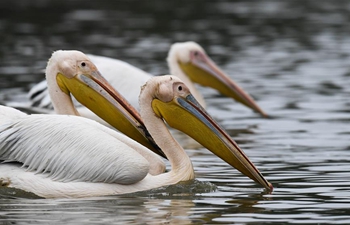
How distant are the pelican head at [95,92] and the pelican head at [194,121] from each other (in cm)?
53

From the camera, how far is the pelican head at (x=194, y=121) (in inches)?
282

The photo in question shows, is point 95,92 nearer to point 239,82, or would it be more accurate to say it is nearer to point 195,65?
point 195,65

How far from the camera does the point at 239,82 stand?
14.5 metres

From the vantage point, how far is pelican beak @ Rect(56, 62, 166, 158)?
786 cm

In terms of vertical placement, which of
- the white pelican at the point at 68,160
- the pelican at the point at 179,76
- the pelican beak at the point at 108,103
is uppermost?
the pelican at the point at 179,76

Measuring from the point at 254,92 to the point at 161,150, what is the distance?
5848 millimetres

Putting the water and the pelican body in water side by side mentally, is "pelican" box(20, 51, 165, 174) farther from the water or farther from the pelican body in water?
the water

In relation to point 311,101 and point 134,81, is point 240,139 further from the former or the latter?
point 311,101

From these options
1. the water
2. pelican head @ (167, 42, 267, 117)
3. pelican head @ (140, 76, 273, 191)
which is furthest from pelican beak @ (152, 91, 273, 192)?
pelican head @ (167, 42, 267, 117)

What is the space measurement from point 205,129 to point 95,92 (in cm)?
109

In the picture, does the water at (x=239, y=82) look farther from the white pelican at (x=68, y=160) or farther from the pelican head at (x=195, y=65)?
the pelican head at (x=195, y=65)

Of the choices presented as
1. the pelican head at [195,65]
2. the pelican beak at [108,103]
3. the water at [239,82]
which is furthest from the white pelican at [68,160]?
the pelican head at [195,65]

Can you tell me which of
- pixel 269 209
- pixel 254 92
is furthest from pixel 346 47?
pixel 269 209

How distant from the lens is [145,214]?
6324mm
